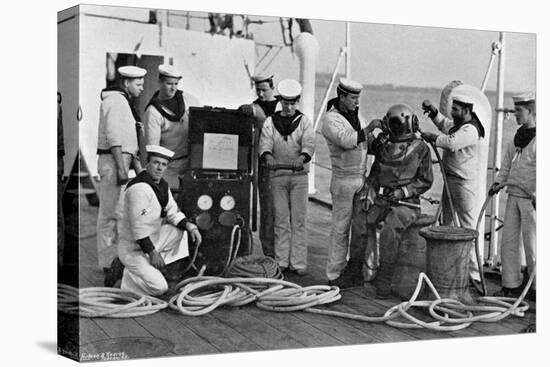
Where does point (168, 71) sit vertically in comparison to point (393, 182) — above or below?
above

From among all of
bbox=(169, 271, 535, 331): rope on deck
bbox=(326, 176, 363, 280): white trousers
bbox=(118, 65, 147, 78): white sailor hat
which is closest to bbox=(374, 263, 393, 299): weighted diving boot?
bbox=(169, 271, 535, 331): rope on deck

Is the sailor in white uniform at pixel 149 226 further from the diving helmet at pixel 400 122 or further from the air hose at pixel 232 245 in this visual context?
the diving helmet at pixel 400 122

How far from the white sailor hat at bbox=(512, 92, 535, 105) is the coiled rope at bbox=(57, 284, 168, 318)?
9.55 ft

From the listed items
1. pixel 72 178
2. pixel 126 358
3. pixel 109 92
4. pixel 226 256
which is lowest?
pixel 126 358

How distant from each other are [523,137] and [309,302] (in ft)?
6.47

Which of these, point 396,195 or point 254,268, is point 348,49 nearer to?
point 396,195

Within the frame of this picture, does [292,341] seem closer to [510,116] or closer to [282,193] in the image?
[282,193]

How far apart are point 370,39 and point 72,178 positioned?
7.17 ft

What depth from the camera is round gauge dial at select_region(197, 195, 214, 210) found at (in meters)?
7.55

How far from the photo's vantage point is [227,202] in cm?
764

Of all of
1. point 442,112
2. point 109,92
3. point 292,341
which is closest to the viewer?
point 109,92

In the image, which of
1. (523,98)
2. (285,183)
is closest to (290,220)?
(285,183)

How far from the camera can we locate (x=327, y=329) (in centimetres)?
786

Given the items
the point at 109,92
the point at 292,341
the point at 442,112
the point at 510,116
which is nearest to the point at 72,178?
the point at 109,92
